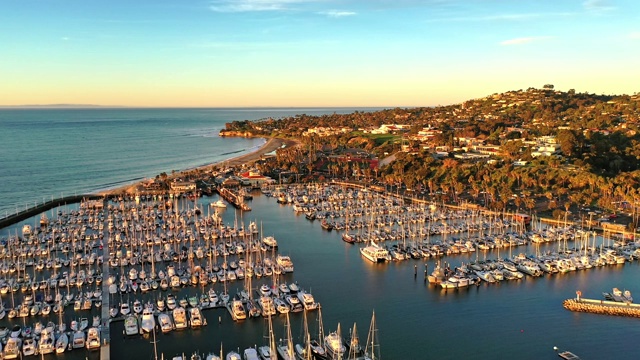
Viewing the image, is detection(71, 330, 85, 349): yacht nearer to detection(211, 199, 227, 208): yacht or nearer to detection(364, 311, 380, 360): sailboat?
detection(364, 311, 380, 360): sailboat

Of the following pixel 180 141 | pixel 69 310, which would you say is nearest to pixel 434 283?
pixel 69 310

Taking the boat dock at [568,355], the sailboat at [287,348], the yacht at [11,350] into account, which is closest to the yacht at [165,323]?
the sailboat at [287,348]

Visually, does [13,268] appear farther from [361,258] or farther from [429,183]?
[429,183]

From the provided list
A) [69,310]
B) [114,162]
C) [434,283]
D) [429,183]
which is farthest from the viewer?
[114,162]

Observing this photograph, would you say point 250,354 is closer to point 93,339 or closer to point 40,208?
point 93,339

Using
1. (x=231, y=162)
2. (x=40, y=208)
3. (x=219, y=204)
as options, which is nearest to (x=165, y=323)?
(x=219, y=204)

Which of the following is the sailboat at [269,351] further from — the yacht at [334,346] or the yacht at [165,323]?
the yacht at [165,323]

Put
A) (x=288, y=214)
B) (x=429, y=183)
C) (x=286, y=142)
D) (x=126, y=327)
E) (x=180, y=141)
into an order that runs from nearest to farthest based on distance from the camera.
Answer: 1. (x=126, y=327)
2. (x=288, y=214)
3. (x=429, y=183)
4. (x=286, y=142)
5. (x=180, y=141)
